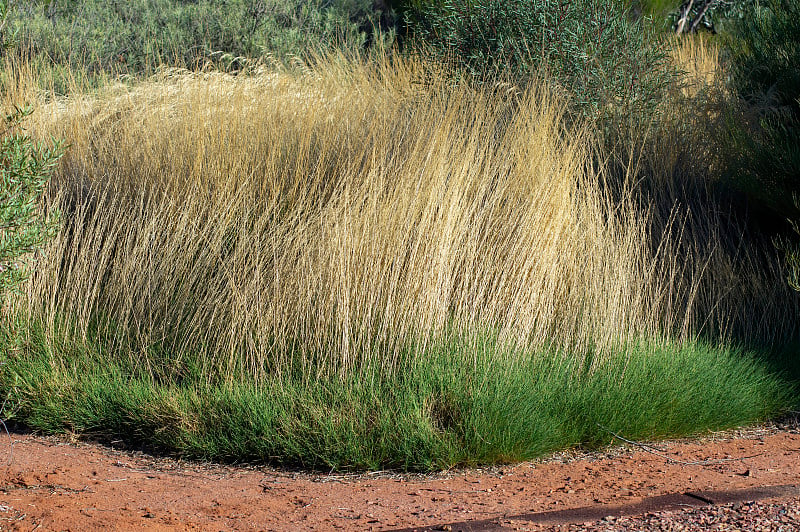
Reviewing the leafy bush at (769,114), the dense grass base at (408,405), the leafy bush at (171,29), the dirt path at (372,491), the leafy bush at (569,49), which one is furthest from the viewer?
the leafy bush at (171,29)

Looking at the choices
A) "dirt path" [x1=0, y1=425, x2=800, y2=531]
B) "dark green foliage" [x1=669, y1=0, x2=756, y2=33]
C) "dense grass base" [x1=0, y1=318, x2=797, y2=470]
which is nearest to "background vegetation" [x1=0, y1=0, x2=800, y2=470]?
"dense grass base" [x1=0, y1=318, x2=797, y2=470]

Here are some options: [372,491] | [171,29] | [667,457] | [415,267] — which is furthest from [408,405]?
[171,29]

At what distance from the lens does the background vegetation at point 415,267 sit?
15.8 feet

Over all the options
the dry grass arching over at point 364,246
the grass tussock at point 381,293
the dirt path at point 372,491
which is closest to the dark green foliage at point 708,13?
the grass tussock at point 381,293

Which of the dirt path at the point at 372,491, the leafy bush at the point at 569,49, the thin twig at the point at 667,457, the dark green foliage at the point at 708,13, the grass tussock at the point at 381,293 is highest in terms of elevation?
the dark green foliage at the point at 708,13

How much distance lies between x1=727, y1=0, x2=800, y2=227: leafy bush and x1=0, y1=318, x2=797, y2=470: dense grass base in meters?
1.57

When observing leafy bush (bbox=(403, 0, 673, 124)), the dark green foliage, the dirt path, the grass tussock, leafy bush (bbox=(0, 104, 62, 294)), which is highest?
the dark green foliage

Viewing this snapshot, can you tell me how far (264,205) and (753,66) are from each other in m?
4.50

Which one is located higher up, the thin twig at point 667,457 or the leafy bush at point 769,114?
the leafy bush at point 769,114

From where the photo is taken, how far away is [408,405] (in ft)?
15.0

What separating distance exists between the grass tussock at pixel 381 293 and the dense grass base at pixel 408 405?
0.05ft

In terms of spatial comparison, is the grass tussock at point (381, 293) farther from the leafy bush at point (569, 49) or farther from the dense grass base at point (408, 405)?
the leafy bush at point (569, 49)

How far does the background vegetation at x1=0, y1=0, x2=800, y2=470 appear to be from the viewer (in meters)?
4.80

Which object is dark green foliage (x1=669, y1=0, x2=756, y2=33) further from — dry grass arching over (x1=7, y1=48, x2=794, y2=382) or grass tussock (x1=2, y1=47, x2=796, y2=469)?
dry grass arching over (x1=7, y1=48, x2=794, y2=382)
